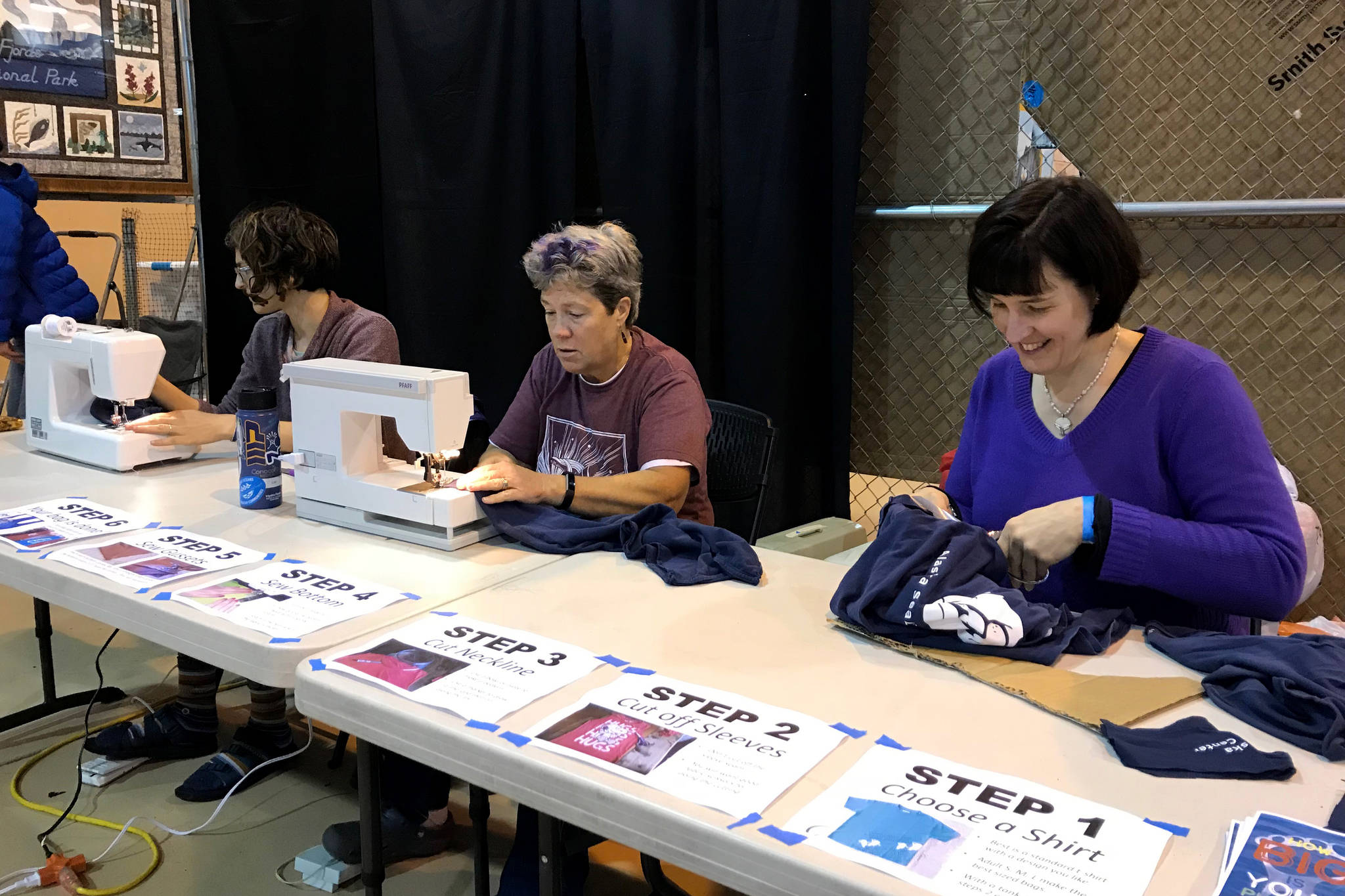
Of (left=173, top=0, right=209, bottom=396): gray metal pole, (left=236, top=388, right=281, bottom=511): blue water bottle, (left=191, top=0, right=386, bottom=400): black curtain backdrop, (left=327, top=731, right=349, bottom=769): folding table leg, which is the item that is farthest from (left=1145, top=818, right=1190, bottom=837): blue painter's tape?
(left=173, top=0, right=209, bottom=396): gray metal pole

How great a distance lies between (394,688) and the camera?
4.05ft

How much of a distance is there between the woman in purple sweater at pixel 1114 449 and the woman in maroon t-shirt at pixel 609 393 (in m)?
0.64

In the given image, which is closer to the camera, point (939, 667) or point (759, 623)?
point (939, 667)

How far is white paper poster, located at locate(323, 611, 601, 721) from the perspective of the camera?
1.21 meters

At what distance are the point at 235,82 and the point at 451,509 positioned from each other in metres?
2.75

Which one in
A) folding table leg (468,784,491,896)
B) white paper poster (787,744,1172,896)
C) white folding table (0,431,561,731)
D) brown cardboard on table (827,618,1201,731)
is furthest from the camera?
folding table leg (468,784,491,896)

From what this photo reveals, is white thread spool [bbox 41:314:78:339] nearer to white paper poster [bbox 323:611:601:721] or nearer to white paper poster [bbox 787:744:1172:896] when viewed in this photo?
white paper poster [bbox 323:611:601:721]

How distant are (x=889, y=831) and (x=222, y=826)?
72.3 inches

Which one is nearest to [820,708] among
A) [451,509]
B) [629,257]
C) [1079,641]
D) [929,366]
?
[1079,641]

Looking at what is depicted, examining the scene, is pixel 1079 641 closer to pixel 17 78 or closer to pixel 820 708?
pixel 820 708

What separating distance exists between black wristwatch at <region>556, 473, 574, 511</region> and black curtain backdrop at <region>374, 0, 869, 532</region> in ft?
4.60

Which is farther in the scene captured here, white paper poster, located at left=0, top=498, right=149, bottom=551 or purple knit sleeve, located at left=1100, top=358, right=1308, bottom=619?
white paper poster, located at left=0, top=498, right=149, bottom=551

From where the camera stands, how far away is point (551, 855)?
4.03ft

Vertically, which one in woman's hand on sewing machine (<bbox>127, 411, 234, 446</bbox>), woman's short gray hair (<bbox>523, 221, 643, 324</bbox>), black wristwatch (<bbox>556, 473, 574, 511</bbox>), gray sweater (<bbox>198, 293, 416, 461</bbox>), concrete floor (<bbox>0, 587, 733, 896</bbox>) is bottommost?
concrete floor (<bbox>0, 587, 733, 896</bbox>)
